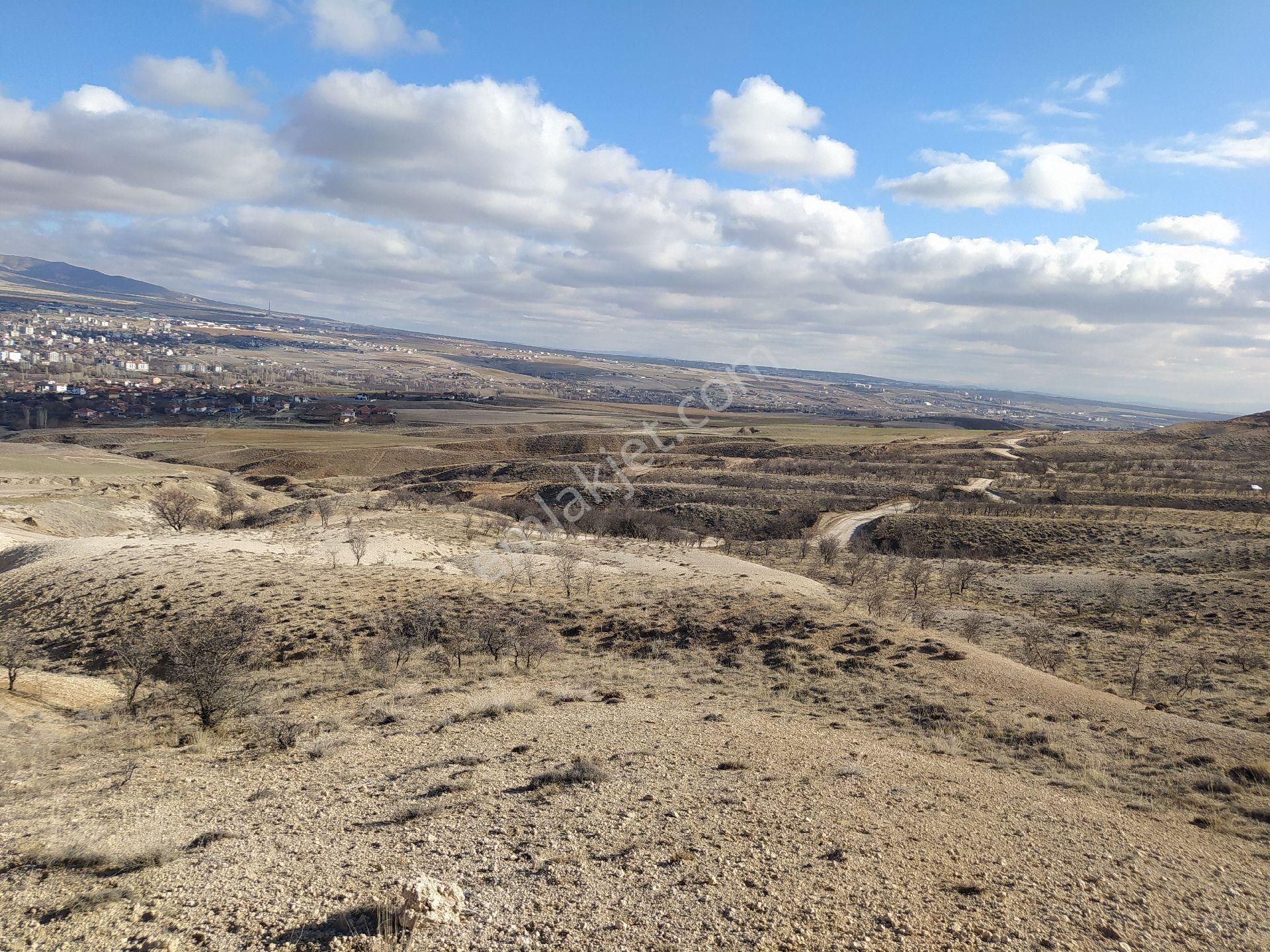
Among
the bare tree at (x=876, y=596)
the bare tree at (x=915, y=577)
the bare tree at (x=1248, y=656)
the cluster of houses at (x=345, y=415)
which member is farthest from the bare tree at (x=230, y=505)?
the cluster of houses at (x=345, y=415)

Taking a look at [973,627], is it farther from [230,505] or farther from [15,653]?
[230,505]

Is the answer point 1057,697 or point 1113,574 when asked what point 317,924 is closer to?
point 1057,697

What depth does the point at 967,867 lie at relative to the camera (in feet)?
29.5

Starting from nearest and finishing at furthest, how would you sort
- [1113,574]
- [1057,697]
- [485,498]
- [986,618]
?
1. [1057,697]
2. [986,618]
3. [1113,574]
4. [485,498]

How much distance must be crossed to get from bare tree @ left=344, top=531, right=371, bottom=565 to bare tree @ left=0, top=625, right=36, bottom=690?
12091 mm

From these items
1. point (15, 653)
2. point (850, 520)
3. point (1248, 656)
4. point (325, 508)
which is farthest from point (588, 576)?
point (850, 520)

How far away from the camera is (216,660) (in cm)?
1593

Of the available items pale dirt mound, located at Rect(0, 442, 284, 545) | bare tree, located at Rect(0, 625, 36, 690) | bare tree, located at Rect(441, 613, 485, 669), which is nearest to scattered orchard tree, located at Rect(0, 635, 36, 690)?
bare tree, located at Rect(0, 625, 36, 690)

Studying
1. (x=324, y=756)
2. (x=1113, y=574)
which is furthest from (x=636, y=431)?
(x=324, y=756)

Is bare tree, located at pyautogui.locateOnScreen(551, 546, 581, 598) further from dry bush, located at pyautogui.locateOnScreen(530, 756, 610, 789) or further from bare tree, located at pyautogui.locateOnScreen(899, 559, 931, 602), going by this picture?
bare tree, located at pyautogui.locateOnScreen(899, 559, 931, 602)

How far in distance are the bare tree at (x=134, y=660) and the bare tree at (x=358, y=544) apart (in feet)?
35.3

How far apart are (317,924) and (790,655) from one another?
15687 millimetres

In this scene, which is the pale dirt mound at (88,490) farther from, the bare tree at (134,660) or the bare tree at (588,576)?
the bare tree at (588,576)

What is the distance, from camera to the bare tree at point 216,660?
1505 cm
